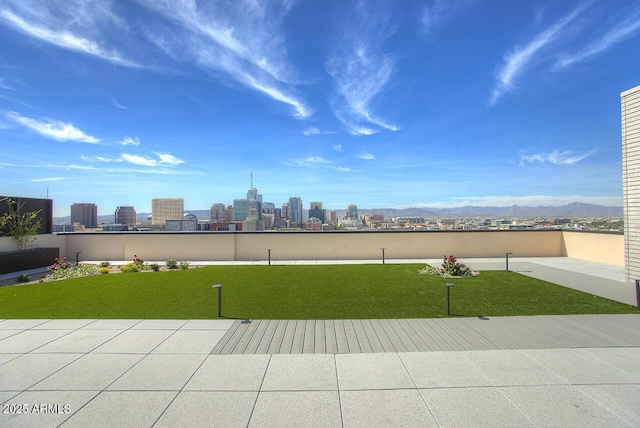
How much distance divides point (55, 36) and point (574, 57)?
19509 mm

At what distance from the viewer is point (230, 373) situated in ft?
11.4

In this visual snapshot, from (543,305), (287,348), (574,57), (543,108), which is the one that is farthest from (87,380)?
(543,108)

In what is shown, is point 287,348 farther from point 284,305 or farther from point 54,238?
point 54,238

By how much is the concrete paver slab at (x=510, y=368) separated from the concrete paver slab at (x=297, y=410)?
180cm

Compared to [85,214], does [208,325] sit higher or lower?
lower

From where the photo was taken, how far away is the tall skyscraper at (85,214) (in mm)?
14633

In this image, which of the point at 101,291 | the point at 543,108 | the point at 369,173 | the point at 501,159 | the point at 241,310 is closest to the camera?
the point at 241,310

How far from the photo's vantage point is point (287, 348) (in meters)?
4.14

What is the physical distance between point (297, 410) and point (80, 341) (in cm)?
371

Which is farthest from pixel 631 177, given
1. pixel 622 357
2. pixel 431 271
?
pixel 622 357

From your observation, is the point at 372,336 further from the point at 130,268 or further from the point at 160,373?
the point at 130,268

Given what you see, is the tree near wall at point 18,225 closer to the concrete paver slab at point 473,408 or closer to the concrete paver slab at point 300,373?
the concrete paver slab at point 300,373

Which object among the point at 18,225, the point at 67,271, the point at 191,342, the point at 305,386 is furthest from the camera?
the point at 18,225

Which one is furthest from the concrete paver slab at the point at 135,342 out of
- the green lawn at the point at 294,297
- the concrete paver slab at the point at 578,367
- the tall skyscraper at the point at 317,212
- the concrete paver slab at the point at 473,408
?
the tall skyscraper at the point at 317,212
